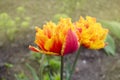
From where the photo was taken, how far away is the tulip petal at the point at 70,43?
1.38 meters

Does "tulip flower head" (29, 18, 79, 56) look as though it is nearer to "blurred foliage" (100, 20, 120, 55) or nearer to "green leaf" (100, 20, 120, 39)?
"blurred foliage" (100, 20, 120, 55)

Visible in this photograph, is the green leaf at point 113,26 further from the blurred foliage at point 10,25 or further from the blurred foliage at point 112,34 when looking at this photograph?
the blurred foliage at point 10,25

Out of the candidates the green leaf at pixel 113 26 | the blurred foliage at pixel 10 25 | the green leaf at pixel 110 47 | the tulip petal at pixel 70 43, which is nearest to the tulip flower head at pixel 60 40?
the tulip petal at pixel 70 43

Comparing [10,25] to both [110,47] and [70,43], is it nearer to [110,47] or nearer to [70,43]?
[110,47]

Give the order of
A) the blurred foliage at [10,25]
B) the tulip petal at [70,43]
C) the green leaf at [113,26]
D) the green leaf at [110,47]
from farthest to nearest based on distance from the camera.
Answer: the green leaf at [113,26] < the green leaf at [110,47] < the blurred foliage at [10,25] < the tulip petal at [70,43]

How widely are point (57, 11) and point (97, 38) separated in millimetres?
2092

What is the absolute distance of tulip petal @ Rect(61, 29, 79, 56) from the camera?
1.38 metres

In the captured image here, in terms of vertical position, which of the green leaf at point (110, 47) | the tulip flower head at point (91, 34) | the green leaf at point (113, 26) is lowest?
the green leaf at point (110, 47)

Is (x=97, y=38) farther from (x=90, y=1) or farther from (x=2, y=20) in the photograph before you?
(x=90, y=1)

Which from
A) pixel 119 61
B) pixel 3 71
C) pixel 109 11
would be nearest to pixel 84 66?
pixel 119 61

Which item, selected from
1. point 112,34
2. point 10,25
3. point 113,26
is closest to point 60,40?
point 10,25

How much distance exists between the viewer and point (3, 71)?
9.21 feet

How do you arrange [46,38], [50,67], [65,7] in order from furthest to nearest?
[65,7]
[50,67]
[46,38]

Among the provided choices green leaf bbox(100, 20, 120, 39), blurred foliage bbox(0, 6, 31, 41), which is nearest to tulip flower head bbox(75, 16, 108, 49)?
blurred foliage bbox(0, 6, 31, 41)
